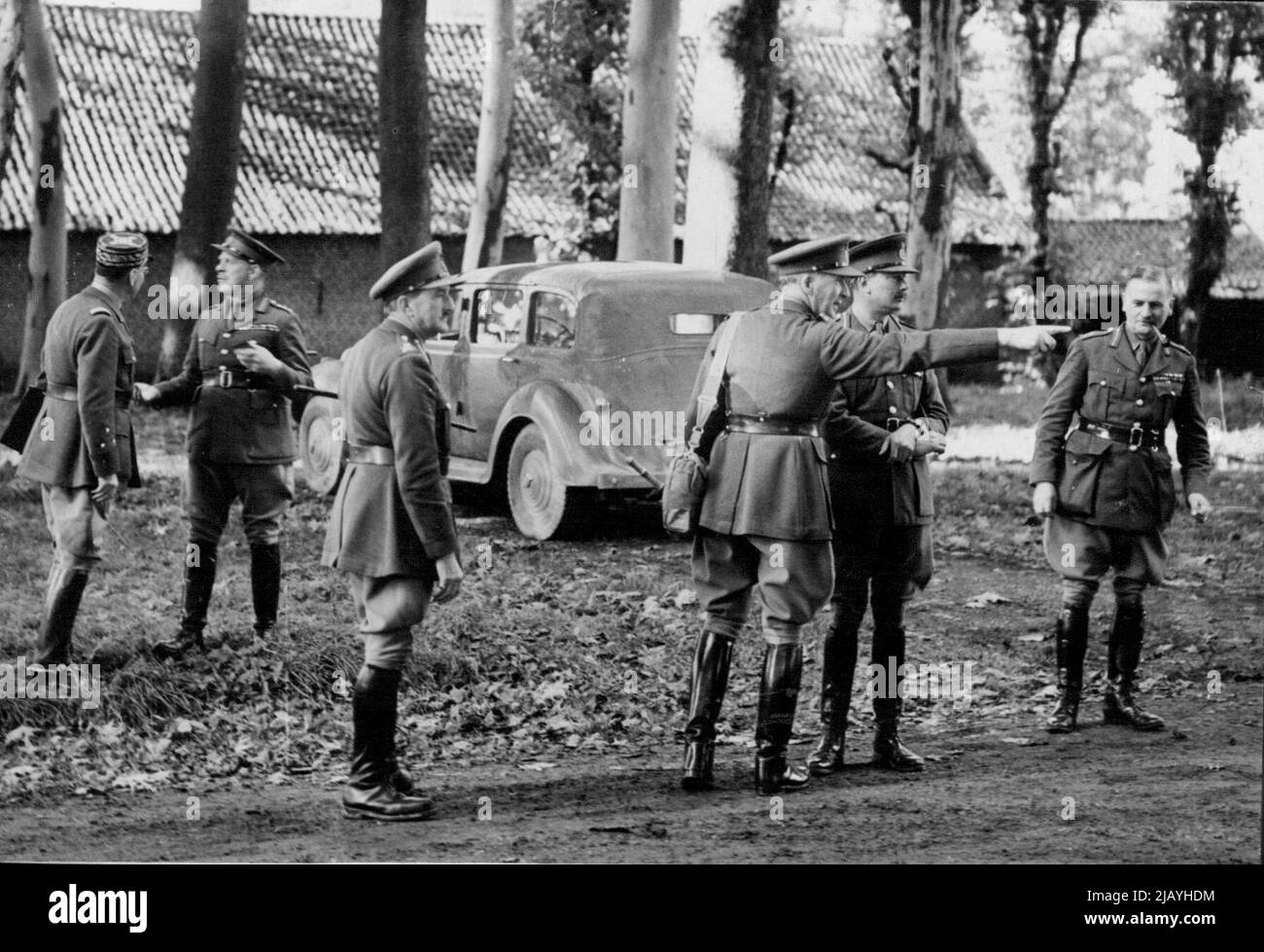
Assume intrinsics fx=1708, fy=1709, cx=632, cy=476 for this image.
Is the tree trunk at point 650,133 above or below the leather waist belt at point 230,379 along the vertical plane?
above

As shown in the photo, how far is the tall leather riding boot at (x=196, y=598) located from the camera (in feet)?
25.2

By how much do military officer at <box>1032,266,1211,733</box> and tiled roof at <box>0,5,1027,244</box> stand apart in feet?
21.2

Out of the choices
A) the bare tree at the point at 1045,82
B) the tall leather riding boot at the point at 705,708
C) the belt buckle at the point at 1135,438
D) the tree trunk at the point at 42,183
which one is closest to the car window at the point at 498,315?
the tree trunk at the point at 42,183

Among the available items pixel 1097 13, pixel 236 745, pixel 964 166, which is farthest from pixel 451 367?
pixel 964 166

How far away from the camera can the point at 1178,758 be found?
21.9 ft

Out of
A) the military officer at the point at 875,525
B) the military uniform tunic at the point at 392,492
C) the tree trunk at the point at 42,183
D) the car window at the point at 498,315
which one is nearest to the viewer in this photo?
the military uniform tunic at the point at 392,492

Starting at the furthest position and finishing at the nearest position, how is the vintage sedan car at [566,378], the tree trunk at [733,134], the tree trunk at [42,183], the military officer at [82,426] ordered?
the tree trunk at [733,134] → the tree trunk at [42,183] → the vintage sedan car at [566,378] → the military officer at [82,426]

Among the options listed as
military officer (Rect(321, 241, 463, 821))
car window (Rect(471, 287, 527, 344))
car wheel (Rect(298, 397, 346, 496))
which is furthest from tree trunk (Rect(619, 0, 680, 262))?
military officer (Rect(321, 241, 463, 821))

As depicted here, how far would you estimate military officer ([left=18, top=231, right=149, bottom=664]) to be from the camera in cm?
699

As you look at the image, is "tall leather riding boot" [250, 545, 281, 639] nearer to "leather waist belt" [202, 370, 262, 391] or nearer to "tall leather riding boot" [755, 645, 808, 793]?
"leather waist belt" [202, 370, 262, 391]

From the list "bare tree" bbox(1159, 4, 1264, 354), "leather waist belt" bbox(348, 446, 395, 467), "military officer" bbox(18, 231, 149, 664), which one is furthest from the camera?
"bare tree" bbox(1159, 4, 1264, 354)

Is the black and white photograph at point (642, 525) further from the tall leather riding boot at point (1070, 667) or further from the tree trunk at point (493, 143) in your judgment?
the tree trunk at point (493, 143)

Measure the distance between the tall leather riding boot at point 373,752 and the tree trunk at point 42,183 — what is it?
5.03 metres
